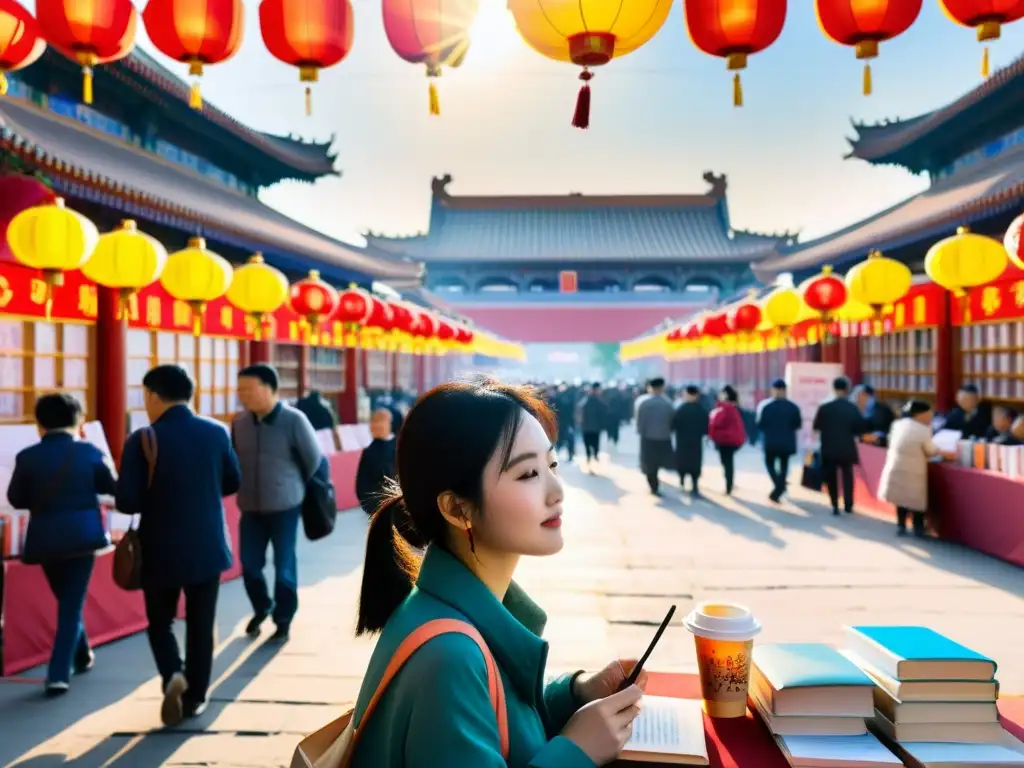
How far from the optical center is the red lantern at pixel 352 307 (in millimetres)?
8656

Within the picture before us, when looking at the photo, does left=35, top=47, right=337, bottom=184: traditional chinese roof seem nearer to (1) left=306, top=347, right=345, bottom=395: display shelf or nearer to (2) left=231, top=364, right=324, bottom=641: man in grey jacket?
(1) left=306, top=347, right=345, bottom=395: display shelf

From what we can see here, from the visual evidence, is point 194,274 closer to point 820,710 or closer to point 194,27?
point 194,27

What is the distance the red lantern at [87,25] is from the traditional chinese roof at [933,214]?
24.0 feet

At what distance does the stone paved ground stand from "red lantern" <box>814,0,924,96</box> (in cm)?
279

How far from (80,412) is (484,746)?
3.29m

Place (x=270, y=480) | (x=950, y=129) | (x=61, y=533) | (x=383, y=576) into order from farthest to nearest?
(x=950, y=129)
(x=270, y=480)
(x=61, y=533)
(x=383, y=576)

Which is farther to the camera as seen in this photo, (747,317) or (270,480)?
(747,317)

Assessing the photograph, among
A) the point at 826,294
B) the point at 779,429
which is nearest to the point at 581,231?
the point at 779,429

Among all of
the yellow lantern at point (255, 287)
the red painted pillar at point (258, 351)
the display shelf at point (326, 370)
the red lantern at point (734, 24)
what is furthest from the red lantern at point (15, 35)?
the display shelf at point (326, 370)

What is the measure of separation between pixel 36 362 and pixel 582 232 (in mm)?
23293

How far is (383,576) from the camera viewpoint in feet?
4.16

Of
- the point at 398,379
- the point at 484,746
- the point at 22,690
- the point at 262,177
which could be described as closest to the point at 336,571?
the point at 22,690

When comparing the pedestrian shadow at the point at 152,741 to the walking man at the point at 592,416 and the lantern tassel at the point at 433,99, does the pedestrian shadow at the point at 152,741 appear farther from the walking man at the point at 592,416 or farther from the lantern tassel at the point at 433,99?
the walking man at the point at 592,416

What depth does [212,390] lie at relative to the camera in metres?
9.55
